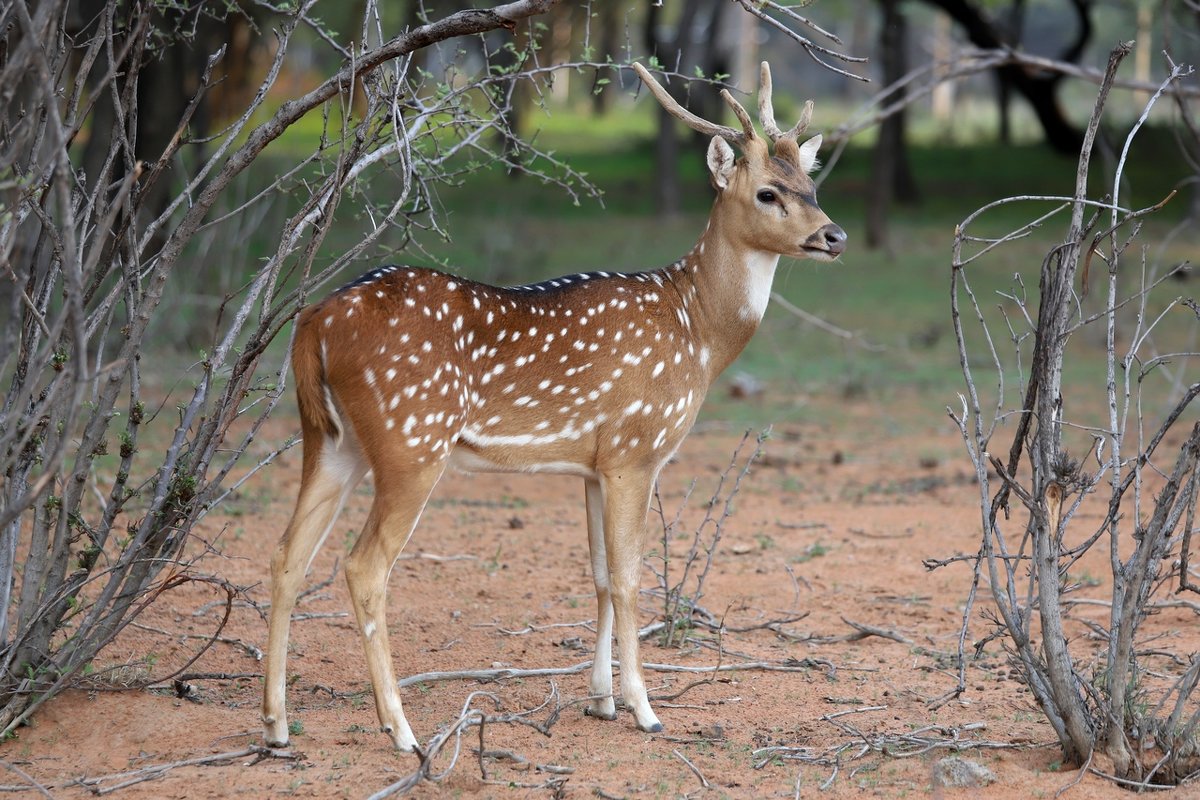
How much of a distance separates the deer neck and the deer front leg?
70cm

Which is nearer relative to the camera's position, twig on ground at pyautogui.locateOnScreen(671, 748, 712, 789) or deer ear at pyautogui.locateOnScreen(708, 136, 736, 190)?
twig on ground at pyautogui.locateOnScreen(671, 748, 712, 789)

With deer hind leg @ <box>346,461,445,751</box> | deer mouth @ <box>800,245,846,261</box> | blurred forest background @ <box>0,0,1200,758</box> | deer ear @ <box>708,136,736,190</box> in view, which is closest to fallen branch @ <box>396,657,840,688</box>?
deer hind leg @ <box>346,461,445,751</box>

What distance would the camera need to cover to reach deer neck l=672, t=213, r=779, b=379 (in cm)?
568

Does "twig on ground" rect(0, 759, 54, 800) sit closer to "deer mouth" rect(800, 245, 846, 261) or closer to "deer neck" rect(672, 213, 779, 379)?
"deer neck" rect(672, 213, 779, 379)

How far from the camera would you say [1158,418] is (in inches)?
435

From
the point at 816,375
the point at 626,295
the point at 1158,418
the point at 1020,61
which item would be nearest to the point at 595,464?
the point at 626,295

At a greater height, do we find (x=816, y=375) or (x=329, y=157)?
(x=329, y=157)

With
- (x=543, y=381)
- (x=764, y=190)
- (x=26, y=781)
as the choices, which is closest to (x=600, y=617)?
(x=543, y=381)

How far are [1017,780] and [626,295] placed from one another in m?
2.28

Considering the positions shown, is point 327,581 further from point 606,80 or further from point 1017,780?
point 1017,780

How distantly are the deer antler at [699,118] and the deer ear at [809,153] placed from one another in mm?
346

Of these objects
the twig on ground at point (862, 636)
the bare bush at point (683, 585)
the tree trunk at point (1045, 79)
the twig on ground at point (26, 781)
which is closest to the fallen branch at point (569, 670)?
the bare bush at point (683, 585)

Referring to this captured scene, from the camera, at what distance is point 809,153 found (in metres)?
5.95

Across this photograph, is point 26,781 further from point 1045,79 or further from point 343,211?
point 1045,79
